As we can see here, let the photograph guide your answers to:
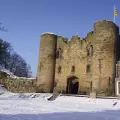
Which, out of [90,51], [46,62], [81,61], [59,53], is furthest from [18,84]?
[90,51]

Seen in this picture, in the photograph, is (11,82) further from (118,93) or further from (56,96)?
(118,93)

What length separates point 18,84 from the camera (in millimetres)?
37000

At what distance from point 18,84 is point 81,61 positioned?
10658 mm

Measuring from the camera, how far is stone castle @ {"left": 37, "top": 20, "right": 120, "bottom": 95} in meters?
28.4

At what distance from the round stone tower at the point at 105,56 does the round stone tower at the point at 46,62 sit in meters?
7.01

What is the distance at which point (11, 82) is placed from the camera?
3781 centimetres

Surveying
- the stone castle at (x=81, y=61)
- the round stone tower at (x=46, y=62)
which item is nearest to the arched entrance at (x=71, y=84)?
the stone castle at (x=81, y=61)

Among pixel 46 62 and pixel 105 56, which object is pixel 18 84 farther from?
pixel 105 56

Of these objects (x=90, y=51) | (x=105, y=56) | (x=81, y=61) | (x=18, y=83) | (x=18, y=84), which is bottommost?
(x=18, y=84)

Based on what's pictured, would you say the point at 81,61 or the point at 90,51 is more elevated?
the point at 90,51

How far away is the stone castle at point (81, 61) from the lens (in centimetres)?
2842

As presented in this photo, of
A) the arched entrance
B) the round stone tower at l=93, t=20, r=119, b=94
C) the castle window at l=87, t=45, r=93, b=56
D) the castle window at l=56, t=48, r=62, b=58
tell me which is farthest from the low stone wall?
the round stone tower at l=93, t=20, r=119, b=94

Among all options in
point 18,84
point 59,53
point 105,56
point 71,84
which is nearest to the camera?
point 105,56

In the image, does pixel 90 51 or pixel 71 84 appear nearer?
pixel 90 51
